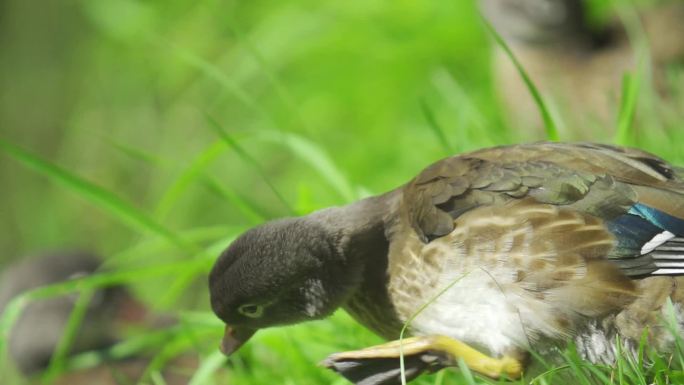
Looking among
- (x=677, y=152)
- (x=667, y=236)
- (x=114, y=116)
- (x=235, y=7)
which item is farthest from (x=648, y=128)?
(x=114, y=116)

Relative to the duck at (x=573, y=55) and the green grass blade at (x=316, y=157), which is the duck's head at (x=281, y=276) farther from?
the duck at (x=573, y=55)

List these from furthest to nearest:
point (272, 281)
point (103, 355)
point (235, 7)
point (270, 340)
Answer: point (235, 7)
point (103, 355)
point (270, 340)
point (272, 281)

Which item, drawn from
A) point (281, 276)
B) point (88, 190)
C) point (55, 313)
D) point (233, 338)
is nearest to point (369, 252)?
point (281, 276)

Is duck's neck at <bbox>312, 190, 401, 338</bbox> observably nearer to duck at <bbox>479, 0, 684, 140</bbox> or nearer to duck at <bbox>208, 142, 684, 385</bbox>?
duck at <bbox>208, 142, 684, 385</bbox>

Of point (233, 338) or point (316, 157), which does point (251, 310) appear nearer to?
point (233, 338)

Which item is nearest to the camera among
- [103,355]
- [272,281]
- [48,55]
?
[272,281]

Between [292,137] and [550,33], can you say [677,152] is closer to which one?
[292,137]

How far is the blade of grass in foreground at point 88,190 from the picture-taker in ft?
12.7

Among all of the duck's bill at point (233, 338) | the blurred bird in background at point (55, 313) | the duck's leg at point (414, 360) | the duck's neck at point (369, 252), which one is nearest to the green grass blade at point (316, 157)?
the duck's neck at point (369, 252)

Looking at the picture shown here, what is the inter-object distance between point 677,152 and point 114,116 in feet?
20.1

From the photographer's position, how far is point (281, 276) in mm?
3365

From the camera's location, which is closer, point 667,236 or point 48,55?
point 667,236

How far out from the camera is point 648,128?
16.5 ft

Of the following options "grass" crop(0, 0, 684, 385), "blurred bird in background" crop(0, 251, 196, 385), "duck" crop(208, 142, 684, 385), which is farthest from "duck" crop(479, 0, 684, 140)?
"duck" crop(208, 142, 684, 385)
